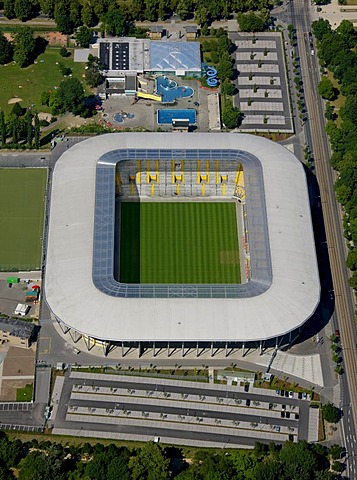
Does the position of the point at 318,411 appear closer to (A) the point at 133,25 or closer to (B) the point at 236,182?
(B) the point at 236,182

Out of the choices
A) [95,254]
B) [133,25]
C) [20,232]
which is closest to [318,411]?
[95,254]

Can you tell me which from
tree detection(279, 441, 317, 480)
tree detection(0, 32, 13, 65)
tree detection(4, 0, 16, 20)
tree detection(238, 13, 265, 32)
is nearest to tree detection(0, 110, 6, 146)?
tree detection(0, 32, 13, 65)

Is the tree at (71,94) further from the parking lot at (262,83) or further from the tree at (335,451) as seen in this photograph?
the tree at (335,451)

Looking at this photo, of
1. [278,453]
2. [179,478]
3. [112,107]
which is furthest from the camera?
[112,107]

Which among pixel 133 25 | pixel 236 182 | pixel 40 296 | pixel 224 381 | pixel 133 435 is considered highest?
pixel 133 25

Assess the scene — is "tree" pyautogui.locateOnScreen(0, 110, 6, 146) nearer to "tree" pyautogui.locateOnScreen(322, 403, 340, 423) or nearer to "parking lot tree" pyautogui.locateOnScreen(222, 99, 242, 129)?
"parking lot tree" pyautogui.locateOnScreen(222, 99, 242, 129)

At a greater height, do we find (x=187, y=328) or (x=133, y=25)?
(x=133, y=25)

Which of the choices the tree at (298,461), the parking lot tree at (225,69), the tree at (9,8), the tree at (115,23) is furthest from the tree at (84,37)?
the tree at (298,461)
